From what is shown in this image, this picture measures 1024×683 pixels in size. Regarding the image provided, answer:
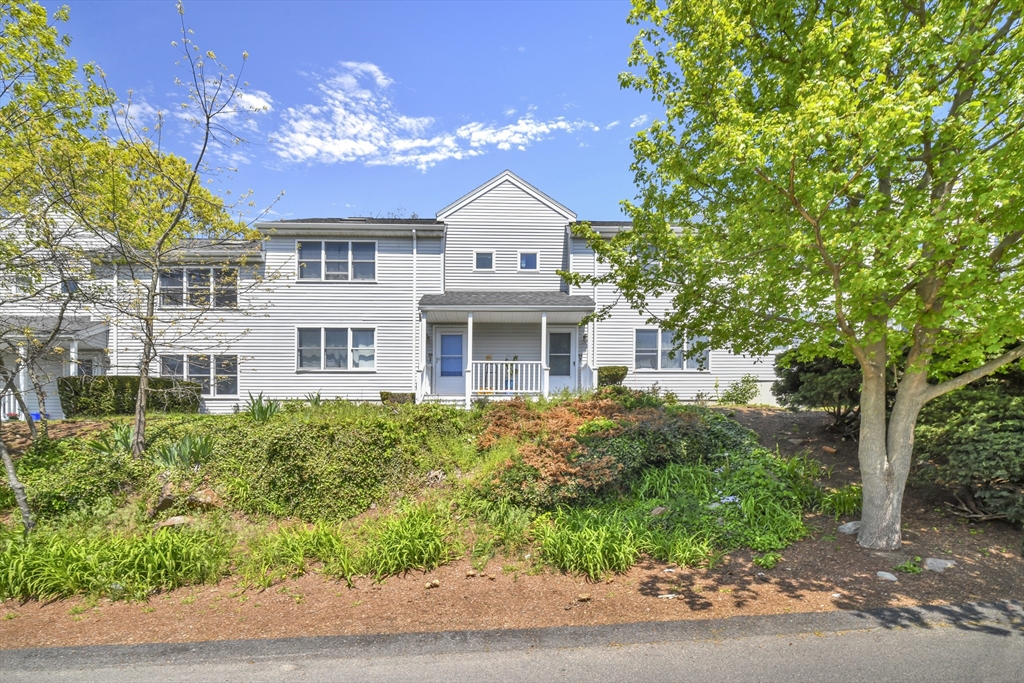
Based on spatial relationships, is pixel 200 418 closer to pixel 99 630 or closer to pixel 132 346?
pixel 99 630

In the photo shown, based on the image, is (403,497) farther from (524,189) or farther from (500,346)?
(524,189)

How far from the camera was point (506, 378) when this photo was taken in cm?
1476

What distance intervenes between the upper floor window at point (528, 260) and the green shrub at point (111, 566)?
12.6 m

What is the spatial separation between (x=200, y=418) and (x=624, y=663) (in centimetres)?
825

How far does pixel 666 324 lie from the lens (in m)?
7.89

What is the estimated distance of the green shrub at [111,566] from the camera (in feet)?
15.7

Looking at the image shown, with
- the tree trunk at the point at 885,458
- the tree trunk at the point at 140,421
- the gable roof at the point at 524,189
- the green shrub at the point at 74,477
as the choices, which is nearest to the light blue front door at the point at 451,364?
the gable roof at the point at 524,189

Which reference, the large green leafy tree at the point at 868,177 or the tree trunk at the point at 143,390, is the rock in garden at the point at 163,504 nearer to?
the tree trunk at the point at 143,390

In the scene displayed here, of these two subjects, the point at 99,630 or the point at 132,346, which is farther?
the point at 132,346

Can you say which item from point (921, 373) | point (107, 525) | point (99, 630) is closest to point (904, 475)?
point (921, 373)

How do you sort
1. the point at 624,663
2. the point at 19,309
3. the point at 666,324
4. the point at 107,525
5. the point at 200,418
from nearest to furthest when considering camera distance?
the point at 624,663
the point at 107,525
the point at 666,324
the point at 200,418
the point at 19,309

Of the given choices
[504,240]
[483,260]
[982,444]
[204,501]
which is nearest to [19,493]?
[204,501]

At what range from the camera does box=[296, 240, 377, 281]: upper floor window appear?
15.7 meters

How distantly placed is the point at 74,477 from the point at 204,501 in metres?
1.85
